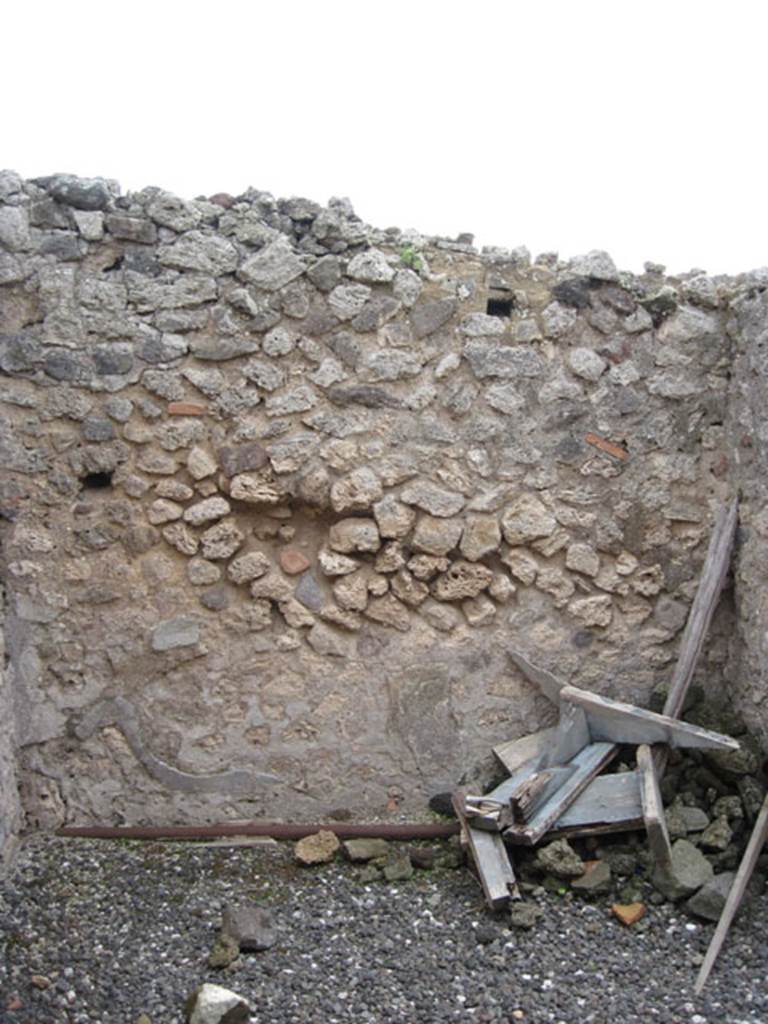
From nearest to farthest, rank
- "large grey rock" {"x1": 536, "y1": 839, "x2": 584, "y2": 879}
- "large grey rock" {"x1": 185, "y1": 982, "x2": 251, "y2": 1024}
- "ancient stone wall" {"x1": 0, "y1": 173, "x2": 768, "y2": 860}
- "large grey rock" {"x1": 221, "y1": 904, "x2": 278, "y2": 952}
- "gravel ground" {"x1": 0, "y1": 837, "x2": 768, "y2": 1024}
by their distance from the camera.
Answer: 1. "large grey rock" {"x1": 185, "y1": 982, "x2": 251, "y2": 1024}
2. "gravel ground" {"x1": 0, "y1": 837, "x2": 768, "y2": 1024}
3. "large grey rock" {"x1": 221, "y1": 904, "x2": 278, "y2": 952}
4. "large grey rock" {"x1": 536, "y1": 839, "x2": 584, "y2": 879}
5. "ancient stone wall" {"x1": 0, "y1": 173, "x2": 768, "y2": 860}

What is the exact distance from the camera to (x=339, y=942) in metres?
2.99

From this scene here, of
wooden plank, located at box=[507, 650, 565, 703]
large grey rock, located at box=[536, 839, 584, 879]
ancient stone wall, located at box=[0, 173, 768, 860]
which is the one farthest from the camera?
wooden plank, located at box=[507, 650, 565, 703]

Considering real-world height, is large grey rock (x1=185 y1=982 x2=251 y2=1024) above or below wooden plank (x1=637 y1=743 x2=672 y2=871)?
below

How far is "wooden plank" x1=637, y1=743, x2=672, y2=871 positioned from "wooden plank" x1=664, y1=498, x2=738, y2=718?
456mm

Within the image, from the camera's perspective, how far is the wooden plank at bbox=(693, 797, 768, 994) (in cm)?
276

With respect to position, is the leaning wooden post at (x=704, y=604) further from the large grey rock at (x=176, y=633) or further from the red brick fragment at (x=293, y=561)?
the large grey rock at (x=176, y=633)

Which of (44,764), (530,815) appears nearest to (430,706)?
(530,815)

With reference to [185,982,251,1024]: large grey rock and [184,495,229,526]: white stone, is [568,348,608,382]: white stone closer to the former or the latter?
[184,495,229,526]: white stone

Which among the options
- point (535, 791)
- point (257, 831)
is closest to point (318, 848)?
point (257, 831)

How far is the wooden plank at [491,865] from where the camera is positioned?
120 inches

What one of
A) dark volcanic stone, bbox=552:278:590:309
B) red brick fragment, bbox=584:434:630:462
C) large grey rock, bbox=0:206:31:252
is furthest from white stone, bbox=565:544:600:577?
large grey rock, bbox=0:206:31:252

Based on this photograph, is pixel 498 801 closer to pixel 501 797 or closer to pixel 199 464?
pixel 501 797

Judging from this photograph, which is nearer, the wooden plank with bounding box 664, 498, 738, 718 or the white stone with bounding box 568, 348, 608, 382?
the wooden plank with bounding box 664, 498, 738, 718

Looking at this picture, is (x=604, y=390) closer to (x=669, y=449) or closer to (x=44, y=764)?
(x=669, y=449)
